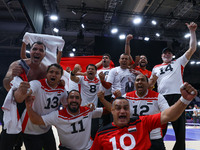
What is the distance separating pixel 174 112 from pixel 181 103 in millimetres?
115

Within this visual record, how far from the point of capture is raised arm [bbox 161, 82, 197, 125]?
4.90 feet

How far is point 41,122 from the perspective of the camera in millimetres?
2262

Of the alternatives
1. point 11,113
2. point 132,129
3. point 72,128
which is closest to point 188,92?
point 132,129

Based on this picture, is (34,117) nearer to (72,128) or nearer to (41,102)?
(41,102)

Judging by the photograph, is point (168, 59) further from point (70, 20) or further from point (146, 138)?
point (70, 20)

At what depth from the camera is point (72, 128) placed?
242 cm

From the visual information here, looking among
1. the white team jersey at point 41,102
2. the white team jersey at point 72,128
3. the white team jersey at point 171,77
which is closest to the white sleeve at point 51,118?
the white team jersey at point 72,128

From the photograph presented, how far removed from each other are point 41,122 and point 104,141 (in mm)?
931

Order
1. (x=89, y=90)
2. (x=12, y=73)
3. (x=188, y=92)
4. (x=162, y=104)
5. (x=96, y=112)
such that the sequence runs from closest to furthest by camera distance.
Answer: (x=188, y=92)
(x=12, y=73)
(x=162, y=104)
(x=96, y=112)
(x=89, y=90)

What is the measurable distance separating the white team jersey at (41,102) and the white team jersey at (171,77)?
5.83ft

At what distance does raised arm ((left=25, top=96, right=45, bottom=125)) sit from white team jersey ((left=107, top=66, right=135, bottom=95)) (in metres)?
1.63

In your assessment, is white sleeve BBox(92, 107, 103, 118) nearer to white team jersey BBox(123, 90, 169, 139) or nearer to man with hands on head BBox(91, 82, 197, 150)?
white team jersey BBox(123, 90, 169, 139)

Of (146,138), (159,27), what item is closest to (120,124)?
(146,138)

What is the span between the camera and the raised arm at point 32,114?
2.07 meters
